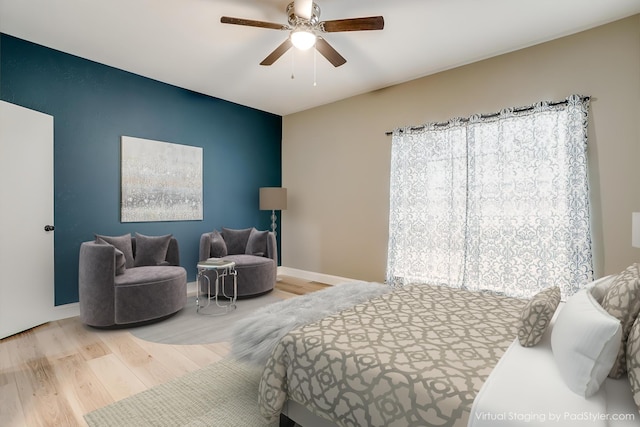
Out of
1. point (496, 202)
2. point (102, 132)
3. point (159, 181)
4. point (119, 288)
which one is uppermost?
point (102, 132)

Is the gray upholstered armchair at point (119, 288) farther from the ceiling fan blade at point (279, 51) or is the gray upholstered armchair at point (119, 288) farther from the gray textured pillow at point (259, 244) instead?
the ceiling fan blade at point (279, 51)

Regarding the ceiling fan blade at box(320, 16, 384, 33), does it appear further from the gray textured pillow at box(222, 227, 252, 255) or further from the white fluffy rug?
the gray textured pillow at box(222, 227, 252, 255)

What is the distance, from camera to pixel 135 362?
7.65ft

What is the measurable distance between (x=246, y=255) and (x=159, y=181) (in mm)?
1514

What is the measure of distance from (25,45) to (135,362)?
3.26 m

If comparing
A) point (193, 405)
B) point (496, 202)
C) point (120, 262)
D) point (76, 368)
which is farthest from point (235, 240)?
point (496, 202)

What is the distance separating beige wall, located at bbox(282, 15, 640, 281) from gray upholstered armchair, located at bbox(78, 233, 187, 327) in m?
2.34

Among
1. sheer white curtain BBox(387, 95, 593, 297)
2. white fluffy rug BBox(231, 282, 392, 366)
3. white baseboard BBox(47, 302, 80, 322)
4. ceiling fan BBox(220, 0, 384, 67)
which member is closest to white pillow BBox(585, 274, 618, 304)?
white fluffy rug BBox(231, 282, 392, 366)

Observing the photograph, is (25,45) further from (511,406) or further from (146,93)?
(511,406)

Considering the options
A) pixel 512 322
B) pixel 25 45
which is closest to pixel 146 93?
pixel 25 45

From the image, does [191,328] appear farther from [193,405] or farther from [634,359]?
[634,359]

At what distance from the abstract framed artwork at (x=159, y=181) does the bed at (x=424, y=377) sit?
10.5 feet

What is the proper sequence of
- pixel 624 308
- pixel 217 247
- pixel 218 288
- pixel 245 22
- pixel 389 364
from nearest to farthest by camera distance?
pixel 624 308 < pixel 389 364 < pixel 245 22 < pixel 218 288 < pixel 217 247

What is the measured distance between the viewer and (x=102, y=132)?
11.9 ft
